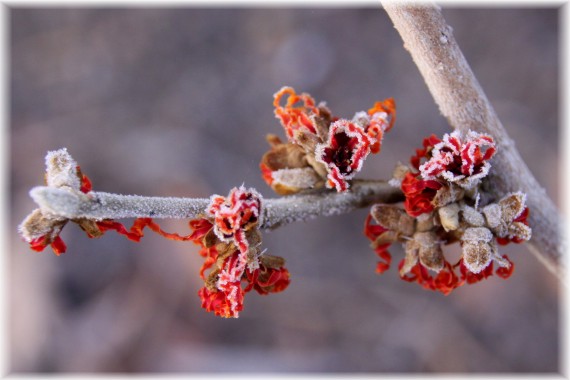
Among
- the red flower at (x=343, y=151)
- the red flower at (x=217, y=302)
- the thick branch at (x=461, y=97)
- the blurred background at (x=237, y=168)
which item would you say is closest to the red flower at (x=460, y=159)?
the thick branch at (x=461, y=97)

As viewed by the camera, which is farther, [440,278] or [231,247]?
[440,278]

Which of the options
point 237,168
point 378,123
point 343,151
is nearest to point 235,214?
point 343,151

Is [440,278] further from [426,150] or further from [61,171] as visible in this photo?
[61,171]

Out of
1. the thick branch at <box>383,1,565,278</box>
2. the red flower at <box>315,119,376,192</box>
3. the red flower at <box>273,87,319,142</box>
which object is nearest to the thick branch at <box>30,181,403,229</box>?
the red flower at <box>315,119,376,192</box>

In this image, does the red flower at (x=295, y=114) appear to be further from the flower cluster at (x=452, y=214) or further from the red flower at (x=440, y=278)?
the red flower at (x=440, y=278)

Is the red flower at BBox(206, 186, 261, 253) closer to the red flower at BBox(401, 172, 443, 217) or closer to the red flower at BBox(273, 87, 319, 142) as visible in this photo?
the red flower at BBox(273, 87, 319, 142)

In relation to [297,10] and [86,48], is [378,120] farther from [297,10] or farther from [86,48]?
[86,48]
